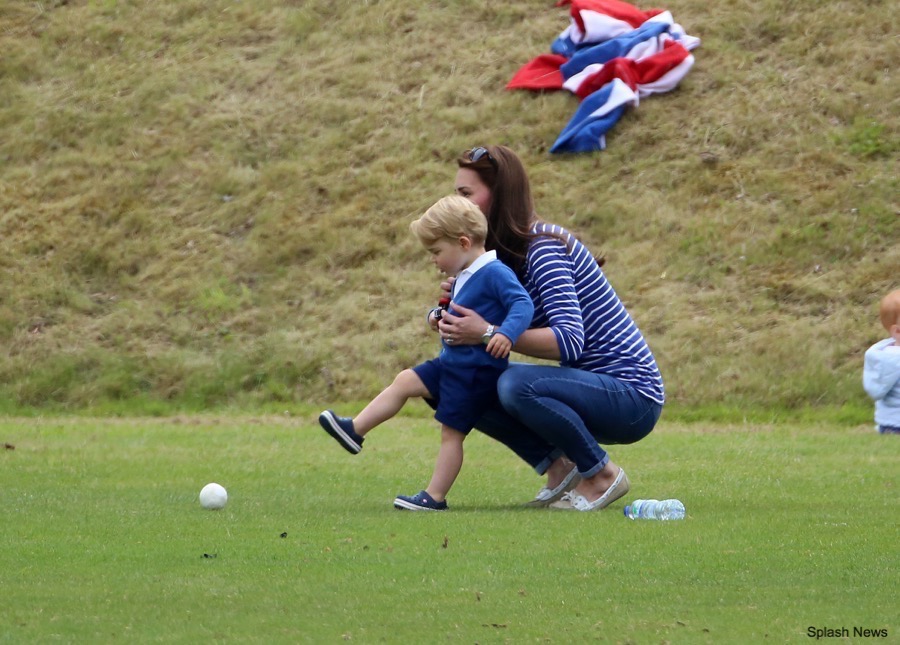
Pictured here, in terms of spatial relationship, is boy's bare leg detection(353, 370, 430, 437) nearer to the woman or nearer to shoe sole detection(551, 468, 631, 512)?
the woman

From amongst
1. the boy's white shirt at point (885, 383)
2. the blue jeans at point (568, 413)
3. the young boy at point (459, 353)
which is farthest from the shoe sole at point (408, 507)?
the boy's white shirt at point (885, 383)

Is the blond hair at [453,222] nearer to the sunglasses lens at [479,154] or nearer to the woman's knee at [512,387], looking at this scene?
the sunglasses lens at [479,154]

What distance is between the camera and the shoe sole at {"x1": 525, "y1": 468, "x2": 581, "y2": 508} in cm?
634

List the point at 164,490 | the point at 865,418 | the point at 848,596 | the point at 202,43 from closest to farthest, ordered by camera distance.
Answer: the point at 848,596, the point at 164,490, the point at 865,418, the point at 202,43

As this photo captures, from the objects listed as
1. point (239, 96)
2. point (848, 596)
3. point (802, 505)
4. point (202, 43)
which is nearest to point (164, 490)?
point (802, 505)

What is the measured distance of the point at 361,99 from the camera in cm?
1594

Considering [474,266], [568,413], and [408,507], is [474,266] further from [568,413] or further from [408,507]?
[408,507]

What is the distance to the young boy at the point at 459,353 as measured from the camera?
592 centimetres

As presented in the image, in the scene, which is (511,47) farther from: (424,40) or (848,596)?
(848,596)

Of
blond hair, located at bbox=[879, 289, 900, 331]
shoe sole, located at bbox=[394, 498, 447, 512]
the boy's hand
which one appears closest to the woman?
the boy's hand

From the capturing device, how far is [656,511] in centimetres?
589

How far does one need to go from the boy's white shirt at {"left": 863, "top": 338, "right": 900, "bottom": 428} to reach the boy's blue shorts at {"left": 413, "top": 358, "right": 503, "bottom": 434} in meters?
4.63

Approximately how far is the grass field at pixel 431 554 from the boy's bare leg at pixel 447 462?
18 cm

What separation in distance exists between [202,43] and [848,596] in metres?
14.5
